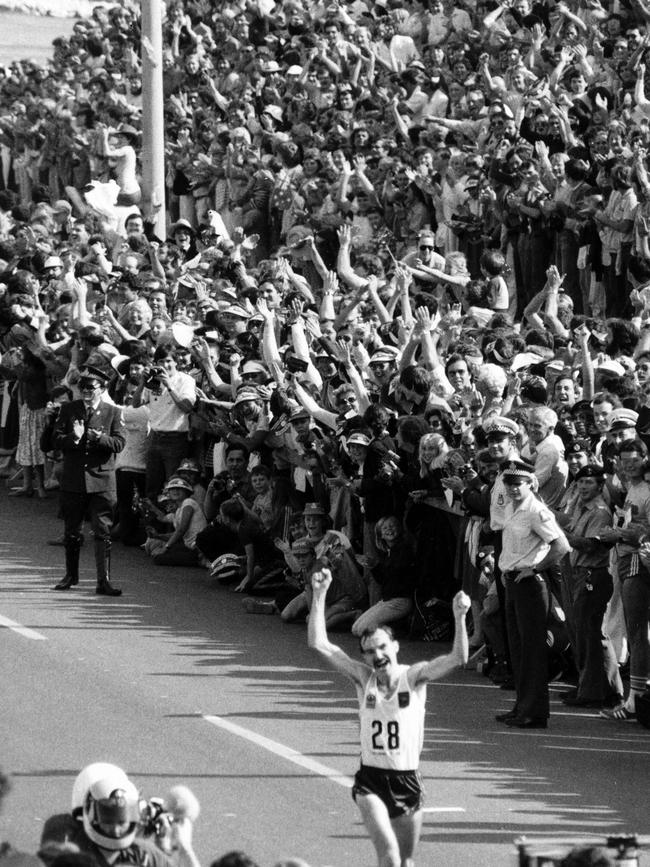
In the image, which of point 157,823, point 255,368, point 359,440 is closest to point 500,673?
point 359,440

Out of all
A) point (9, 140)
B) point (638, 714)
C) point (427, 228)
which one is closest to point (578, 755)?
point (638, 714)

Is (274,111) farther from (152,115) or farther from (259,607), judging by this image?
(259,607)

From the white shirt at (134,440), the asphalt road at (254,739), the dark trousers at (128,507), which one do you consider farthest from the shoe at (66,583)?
the dark trousers at (128,507)

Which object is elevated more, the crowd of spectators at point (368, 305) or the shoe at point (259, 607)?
the crowd of spectators at point (368, 305)

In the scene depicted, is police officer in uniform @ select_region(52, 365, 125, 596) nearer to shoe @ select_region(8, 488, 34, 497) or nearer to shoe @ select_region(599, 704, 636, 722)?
shoe @ select_region(8, 488, 34, 497)

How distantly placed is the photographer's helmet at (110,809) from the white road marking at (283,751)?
14.1ft

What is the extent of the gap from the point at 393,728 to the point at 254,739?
3577 millimetres

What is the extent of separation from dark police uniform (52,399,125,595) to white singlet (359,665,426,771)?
8.26 metres

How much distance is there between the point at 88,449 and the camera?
19.3m

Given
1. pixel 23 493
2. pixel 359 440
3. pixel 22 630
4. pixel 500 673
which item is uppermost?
pixel 359 440

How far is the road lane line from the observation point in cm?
1738

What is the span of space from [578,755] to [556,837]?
1.93 metres

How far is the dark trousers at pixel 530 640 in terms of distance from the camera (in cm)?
1484

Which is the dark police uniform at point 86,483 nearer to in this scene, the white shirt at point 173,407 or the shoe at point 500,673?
the white shirt at point 173,407
